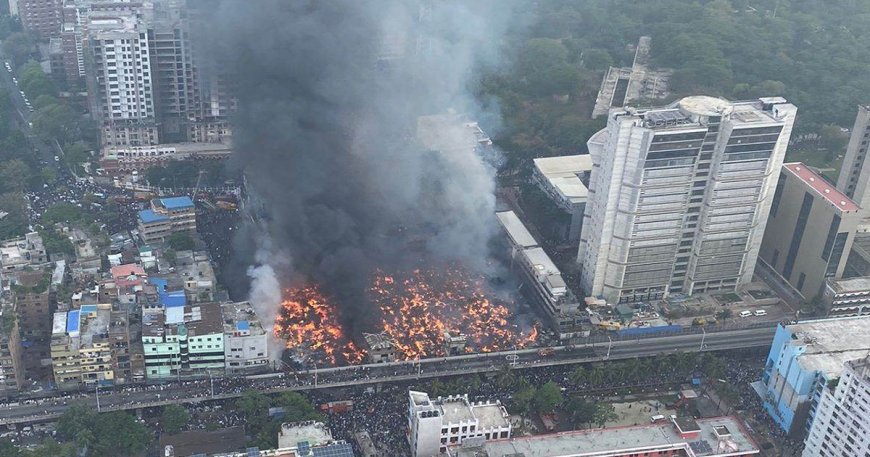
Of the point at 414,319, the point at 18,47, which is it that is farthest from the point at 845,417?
the point at 18,47

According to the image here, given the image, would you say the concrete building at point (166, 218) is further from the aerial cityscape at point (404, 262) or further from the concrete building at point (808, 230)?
the concrete building at point (808, 230)

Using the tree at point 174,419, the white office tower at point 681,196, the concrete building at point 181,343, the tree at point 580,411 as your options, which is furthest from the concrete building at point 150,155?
the tree at point 580,411

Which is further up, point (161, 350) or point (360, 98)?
point (360, 98)

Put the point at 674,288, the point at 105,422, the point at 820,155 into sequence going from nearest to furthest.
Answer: the point at 105,422 < the point at 674,288 < the point at 820,155

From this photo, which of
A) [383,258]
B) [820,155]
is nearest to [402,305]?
[383,258]

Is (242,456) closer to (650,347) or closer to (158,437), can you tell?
(158,437)

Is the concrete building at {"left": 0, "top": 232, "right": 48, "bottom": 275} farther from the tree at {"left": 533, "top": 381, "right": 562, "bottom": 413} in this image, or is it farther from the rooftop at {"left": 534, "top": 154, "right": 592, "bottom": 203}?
the rooftop at {"left": 534, "top": 154, "right": 592, "bottom": 203}

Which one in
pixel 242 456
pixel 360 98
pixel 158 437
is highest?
pixel 360 98
